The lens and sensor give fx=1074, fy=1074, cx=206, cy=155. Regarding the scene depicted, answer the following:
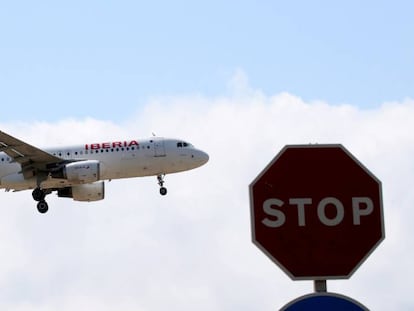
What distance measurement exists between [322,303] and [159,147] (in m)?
50.8

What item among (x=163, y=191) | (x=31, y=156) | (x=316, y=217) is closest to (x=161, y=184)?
(x=163, y=191)

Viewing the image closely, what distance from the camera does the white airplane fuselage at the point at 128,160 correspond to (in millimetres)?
56188

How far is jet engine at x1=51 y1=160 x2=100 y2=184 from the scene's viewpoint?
5412 cm

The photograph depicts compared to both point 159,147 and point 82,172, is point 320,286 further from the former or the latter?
point 159,147

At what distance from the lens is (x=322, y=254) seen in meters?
6.26

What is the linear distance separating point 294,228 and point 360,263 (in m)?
0.43

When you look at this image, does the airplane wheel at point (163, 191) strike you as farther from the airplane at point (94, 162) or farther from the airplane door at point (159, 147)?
the airplane door at point (159, 147)

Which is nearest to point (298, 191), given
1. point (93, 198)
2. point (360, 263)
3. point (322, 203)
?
point (322, 203)

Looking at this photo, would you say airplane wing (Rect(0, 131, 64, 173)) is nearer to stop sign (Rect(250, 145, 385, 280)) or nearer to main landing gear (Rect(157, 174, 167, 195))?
main landing gear (Rect(157, 174, 167, 195))

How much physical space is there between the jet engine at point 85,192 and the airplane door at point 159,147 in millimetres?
5857

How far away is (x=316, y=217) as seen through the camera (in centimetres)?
626

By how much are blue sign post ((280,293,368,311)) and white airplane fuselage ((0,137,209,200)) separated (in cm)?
4900

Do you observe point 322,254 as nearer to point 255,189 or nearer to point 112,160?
point 255,189

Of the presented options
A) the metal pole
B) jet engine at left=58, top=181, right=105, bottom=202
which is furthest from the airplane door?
the metal pole
